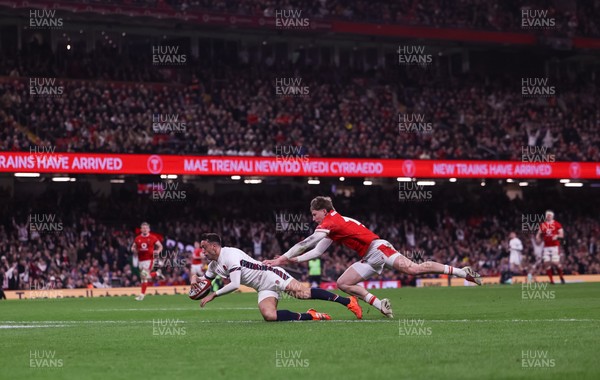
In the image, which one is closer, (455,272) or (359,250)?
(455,272)

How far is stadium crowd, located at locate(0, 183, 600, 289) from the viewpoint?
40469mm

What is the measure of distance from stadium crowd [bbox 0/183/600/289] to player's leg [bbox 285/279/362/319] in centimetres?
2317

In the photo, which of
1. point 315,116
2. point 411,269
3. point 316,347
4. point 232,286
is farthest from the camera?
point 315,116

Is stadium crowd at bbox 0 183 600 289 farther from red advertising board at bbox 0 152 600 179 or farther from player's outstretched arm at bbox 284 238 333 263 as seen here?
player's outstretched arm at bbox 284 238 333 263

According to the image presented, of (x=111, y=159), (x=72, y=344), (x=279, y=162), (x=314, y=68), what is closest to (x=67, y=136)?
(x=111, y=159)

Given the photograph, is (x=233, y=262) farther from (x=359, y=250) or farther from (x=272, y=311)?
(x=359, y=250)

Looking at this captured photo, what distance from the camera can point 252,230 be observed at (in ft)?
153

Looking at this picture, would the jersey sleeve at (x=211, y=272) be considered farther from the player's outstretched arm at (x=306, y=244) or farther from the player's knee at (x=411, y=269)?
the player's knee at (x=411, y=269)

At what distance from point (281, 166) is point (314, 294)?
2662 centimetres

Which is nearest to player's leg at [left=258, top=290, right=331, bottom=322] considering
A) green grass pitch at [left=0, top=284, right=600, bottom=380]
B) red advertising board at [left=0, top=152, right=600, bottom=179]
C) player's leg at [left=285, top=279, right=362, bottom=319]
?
green grass pitch at [left=0, top=284, right=600, bottom=380]

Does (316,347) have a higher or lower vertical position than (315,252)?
lower

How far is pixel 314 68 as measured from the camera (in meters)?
55.2

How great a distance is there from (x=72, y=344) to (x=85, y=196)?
101ft

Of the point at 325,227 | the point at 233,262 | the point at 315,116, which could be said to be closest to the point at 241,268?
the point at 233,262
